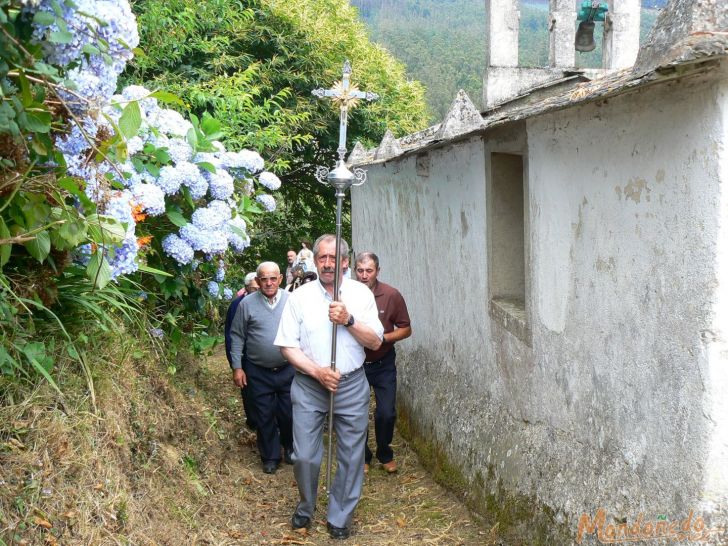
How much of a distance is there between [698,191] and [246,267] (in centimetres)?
1390

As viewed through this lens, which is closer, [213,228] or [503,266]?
[213,228]

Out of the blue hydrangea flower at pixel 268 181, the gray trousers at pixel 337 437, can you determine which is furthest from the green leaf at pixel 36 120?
the blue hydrangea flower at pixel 268 181

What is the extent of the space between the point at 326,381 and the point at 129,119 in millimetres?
2872

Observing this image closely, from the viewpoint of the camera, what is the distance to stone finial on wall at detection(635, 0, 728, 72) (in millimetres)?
3154

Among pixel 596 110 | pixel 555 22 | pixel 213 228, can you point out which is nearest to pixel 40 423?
pixel 213 228

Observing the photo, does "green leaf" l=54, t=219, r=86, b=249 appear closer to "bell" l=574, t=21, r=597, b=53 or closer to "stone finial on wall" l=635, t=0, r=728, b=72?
"stone finial on wall" l=635, t=0, r=728, b=72

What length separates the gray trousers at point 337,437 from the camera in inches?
236

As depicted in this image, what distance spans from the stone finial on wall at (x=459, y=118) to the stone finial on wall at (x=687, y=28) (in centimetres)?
278

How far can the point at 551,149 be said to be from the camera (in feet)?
17.4

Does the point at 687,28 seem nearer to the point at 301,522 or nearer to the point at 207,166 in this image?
the point at 207,166

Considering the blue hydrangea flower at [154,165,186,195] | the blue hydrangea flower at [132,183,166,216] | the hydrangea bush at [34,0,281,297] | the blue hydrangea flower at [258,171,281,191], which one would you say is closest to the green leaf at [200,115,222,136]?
the hydrangea bush at [34,0,281,297]

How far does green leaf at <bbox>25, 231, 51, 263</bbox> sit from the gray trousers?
2.69 m

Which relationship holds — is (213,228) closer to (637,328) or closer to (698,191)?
(637,328)

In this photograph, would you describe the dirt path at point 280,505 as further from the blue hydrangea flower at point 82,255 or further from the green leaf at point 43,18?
the green leaf at point 43,18
